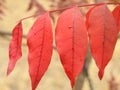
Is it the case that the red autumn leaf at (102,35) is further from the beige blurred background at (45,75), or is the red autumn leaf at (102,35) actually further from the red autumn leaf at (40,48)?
the beige blurred background at (45,75)

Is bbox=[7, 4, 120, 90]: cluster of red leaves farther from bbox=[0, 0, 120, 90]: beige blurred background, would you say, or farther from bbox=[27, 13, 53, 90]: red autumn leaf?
bbox=[0, 0, 120, 90]: beige blurred background

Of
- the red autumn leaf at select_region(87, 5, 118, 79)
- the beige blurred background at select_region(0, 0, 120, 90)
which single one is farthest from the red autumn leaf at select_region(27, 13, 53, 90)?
the beige blurred background at select_region(0, 0, 120, 90)

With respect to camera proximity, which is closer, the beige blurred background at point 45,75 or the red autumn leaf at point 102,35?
the red autumn leaf at point 102,35

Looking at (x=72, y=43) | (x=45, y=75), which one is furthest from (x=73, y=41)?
(x=45, y=75)

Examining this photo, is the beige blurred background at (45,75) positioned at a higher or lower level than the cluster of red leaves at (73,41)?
lower

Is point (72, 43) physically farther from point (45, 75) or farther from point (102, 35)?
point (45, 75)

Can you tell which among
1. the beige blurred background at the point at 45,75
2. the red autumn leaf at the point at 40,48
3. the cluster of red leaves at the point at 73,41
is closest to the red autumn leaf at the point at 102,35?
the cluster of red leaves at the point at 73,41
